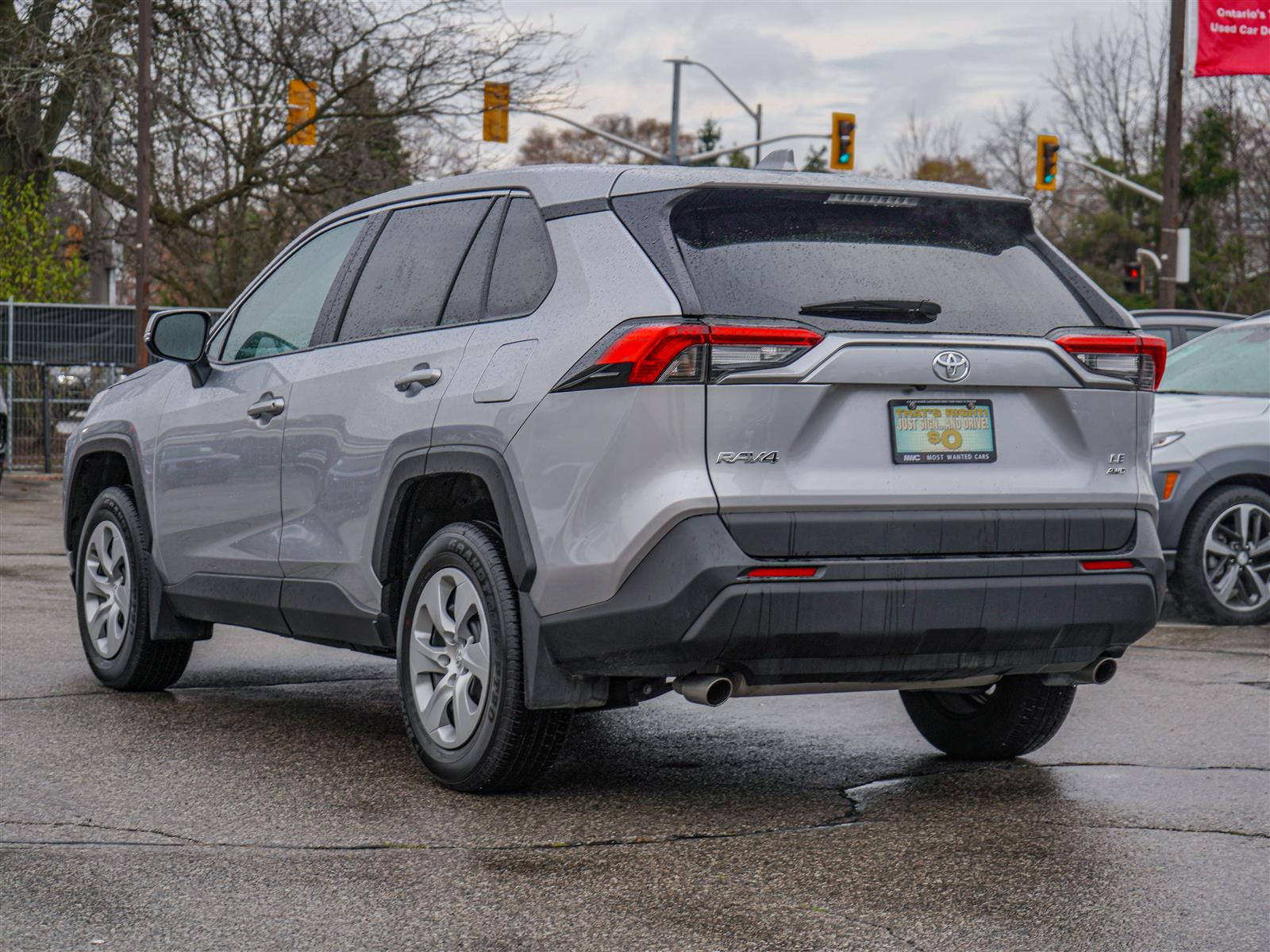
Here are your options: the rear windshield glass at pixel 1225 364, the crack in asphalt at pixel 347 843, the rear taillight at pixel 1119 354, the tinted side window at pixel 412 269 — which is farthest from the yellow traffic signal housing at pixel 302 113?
the crack in asphalt at pixel 347 843

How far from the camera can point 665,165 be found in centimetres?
511

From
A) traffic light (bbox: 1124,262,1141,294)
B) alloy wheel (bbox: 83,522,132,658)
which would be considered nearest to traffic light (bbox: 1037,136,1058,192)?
traffic light (bbox: 1124,262,1141,294)

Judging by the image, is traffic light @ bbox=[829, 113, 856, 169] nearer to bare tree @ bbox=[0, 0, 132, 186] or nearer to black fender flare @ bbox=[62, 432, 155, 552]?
bare tree @ bbox=[0, 0, 132, 186]

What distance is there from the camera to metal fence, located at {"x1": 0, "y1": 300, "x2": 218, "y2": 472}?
2238 centimetres

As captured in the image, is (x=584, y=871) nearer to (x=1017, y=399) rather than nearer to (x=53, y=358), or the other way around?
(x=1017, y=399)

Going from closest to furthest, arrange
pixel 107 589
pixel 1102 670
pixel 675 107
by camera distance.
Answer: pixel 1102 670 → pixel 107 589 → pixel 675 107

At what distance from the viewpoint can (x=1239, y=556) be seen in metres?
9.73

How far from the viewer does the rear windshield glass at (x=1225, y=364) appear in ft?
34.3

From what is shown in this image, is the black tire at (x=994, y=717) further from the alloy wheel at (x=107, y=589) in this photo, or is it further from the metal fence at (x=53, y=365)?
the metal fence at (x=53, y=365)

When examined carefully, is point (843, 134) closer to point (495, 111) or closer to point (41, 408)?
point (495, 111)

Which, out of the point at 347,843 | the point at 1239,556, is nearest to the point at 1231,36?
the point at 1239,556

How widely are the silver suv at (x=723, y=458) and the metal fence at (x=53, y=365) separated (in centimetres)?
1692

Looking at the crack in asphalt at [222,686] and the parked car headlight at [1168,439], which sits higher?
the parked car headlight at [1168,439]

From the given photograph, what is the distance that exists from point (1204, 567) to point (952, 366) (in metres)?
5.40
